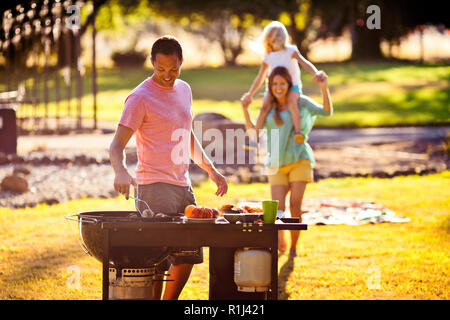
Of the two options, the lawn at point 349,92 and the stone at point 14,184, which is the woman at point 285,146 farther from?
the lawn at point 349,92

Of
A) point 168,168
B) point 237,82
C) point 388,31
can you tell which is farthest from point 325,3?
point 168,168

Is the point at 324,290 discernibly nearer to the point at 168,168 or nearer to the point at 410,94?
the point at 168,168

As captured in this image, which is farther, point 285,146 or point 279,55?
point 279,55

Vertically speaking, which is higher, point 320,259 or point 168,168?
point 168,168

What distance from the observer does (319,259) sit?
873 centimetres

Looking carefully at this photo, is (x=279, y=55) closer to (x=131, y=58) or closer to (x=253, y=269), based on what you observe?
(x=253, y=269)

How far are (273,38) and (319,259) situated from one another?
2389 millimetres

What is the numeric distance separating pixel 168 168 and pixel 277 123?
3.08 m

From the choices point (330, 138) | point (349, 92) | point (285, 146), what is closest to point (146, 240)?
point (285, 146)

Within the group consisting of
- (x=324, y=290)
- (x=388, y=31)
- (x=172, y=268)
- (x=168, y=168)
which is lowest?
(x=324, y=290)

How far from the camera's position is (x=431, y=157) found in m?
17.1

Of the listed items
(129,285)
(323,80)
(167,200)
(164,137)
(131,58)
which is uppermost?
(131,58)

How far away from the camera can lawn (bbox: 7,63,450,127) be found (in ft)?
90.7

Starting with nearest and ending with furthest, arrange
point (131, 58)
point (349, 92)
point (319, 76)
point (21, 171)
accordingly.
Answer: point (319, 76) < point (21, 171) < point (349, 92) < point (131, 58)
